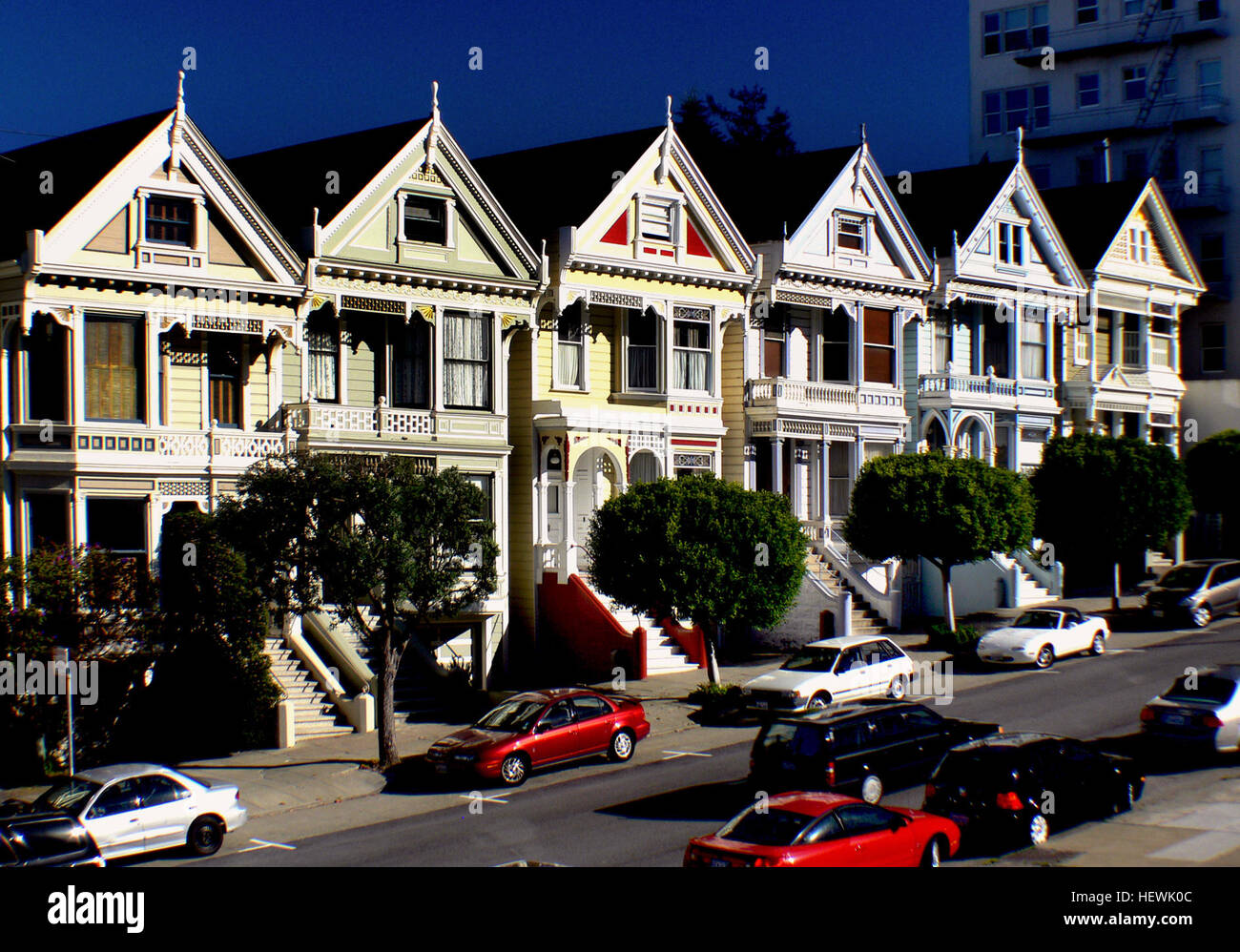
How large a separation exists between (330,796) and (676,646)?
42.8 feet

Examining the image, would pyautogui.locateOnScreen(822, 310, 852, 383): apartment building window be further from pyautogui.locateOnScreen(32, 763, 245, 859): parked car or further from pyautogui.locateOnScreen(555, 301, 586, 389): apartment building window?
pyautogui.locateOnScreen(32, 763, 245, 859): parked car

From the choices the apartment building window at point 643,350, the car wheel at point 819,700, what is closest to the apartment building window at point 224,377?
the apartment building window at point 643,350

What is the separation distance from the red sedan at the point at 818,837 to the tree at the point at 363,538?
11.1m

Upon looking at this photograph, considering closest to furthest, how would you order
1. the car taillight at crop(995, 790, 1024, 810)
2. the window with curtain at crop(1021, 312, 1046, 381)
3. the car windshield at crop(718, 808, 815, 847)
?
the car windshield at crop(718, 808, 815, 847)
the car taillight at crop(995, 790, 1024, 810)
the window with curtain at crop(1021, 312, 1046, 381)

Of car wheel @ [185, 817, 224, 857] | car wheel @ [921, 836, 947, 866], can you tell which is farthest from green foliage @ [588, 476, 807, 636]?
car wheel @ [921, 836, 947, 866]

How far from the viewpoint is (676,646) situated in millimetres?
37750

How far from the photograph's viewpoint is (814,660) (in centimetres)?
3166

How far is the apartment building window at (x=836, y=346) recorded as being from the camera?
145 feet

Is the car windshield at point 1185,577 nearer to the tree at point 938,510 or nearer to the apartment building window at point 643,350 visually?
the tree at point 938,510

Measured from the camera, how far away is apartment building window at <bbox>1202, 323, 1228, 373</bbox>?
58906 millimetres

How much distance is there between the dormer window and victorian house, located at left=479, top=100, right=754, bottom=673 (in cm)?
364

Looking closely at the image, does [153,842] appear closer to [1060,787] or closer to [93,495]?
[93,495]

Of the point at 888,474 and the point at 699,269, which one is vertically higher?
the point at 699,269
